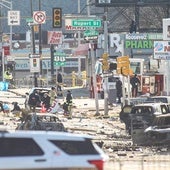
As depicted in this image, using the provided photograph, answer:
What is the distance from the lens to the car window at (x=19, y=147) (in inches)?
422

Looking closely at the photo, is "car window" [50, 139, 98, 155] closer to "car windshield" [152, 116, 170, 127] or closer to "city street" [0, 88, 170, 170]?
"city street" [0, 88, 170, 170]

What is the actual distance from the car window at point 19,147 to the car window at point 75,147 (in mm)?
286

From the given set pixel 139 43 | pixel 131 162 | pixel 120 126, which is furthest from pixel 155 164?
pixel 139 43

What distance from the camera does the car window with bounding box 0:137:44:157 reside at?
10727 mm

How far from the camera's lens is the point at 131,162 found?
18.1 metres

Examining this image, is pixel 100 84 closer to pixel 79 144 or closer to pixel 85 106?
pixel 85 106

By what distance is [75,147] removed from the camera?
1084 cm

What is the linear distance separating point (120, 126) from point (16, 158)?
64.9 feet

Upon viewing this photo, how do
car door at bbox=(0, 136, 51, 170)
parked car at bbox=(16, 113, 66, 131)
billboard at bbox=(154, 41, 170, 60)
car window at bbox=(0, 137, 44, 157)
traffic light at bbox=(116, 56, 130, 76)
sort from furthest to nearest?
billboard at bbox=(154, 41, 170, 60) < traffic light at bbox=(116, 56, 130, 76) < parked car at bbox=(16, 113, 66, 131) < car window at bbox=(0, 137, 44, 157) < car door at bbox=(0, 136, 51, 170)

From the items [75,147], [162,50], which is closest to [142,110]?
[162,50]

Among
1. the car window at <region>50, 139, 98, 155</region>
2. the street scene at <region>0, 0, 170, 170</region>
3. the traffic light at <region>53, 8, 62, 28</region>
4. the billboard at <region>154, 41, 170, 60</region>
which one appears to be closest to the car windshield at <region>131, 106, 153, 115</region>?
the street scene at <region>0, 0, 170, 170</region>

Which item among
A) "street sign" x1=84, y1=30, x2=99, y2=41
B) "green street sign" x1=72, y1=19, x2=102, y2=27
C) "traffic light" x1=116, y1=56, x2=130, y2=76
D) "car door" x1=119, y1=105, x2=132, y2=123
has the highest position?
"green street sign" x1=72, y1=19, x2=102, y2=27

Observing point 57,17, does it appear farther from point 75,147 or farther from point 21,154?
point 21,154

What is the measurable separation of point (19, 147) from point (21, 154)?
13 cm
